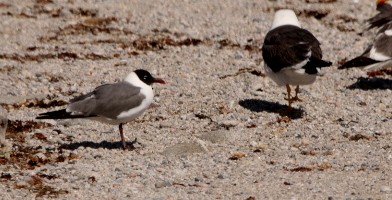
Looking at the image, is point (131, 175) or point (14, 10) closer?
point (131, 175)

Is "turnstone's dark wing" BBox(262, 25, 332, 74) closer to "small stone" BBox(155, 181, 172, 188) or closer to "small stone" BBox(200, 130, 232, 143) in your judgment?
"small stone" BBox(200, 130, 232, 143)

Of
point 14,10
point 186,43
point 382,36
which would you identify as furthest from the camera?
point 14,10

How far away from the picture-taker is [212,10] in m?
21.2

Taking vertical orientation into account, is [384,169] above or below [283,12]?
below

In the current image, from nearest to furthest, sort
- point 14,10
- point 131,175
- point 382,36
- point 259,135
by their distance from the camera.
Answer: point 131,175 < point 259,135 < point 382,36 < point 14,10

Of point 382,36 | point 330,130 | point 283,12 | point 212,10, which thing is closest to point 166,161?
point 330,130

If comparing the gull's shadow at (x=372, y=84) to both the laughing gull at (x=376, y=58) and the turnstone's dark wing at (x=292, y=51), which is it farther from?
the turnstone's dark wing at (x=292, y=51)

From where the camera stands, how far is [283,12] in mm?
15383

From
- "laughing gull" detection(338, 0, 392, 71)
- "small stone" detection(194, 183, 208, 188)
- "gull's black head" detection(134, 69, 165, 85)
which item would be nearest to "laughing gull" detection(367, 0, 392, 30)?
"laughing gull" detection(338, 0, 392, 71)

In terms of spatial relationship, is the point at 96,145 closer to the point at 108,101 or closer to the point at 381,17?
the point at 108,101

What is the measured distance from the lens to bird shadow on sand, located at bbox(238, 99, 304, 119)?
1396 cm

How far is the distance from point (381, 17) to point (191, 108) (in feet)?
20.3

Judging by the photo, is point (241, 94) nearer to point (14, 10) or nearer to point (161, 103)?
point (161, 103)

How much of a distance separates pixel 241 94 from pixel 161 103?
1288 millimetres
